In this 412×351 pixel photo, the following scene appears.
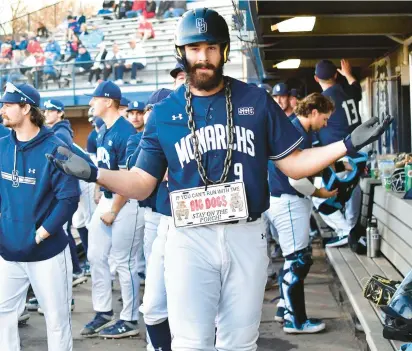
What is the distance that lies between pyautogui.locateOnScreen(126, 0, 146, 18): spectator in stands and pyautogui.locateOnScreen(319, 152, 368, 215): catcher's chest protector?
26.9 metres

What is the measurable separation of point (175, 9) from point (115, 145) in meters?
26.3

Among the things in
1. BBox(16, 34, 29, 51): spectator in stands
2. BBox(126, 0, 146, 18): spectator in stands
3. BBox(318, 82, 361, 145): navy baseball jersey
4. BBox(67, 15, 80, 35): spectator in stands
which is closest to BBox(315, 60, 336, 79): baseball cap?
BBox(318, 82, 361, 145): navy baseball jersey

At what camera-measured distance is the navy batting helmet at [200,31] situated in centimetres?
350

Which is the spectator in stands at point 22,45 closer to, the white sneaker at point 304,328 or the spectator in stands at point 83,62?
the spectator in stands at point 83,62

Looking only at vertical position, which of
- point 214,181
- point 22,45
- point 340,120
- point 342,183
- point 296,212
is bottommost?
point 296,212

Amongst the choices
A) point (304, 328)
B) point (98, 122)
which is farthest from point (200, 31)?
point (98, 122)

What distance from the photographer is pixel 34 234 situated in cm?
471

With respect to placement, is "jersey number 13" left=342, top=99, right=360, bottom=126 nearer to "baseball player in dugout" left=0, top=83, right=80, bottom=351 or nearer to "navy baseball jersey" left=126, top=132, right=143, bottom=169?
"navy baseball jersey" left=126, top=132, right=143, bottom=169

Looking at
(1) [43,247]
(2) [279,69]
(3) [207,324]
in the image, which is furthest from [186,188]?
(2) [279,69]

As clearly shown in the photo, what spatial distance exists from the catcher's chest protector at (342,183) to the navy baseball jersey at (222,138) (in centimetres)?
366

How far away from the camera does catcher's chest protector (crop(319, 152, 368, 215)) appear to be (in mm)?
7199

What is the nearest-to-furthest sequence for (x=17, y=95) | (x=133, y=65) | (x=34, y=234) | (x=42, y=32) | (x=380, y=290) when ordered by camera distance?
(x=34, y=234) → (x=17, y=95) → (x=380, y=290) → (x=133, y=65) → (x=42, y=32)

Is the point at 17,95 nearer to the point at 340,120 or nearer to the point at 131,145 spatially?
the point at 131,145

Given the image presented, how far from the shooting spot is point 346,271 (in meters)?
6.57
